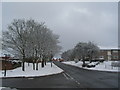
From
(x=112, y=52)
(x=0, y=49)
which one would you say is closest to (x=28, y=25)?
(x=0, y=49)

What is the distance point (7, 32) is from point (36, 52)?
Answer: 272 inches

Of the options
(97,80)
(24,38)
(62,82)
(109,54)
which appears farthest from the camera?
(109,54)

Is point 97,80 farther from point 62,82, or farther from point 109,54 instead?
point 109,54

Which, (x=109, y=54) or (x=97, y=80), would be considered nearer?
(x=97, y=80)

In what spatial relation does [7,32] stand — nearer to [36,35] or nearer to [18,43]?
[18,43]

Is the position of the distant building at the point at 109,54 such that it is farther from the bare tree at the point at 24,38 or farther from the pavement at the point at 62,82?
the pavement at the point at 62,82

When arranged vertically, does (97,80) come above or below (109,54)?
below

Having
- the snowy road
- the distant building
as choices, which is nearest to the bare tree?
the snowy road

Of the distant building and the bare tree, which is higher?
the bare tree

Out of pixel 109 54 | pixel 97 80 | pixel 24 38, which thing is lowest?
pixel 97 80

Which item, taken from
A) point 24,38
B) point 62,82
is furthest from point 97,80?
point 24,38

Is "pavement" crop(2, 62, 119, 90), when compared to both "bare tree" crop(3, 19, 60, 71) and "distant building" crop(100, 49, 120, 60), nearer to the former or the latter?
"bare tree" crop(3, 19, 60, 71)

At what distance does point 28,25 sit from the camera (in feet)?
117

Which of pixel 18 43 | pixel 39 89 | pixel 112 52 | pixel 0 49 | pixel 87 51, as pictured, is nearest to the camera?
pixel 39 89
